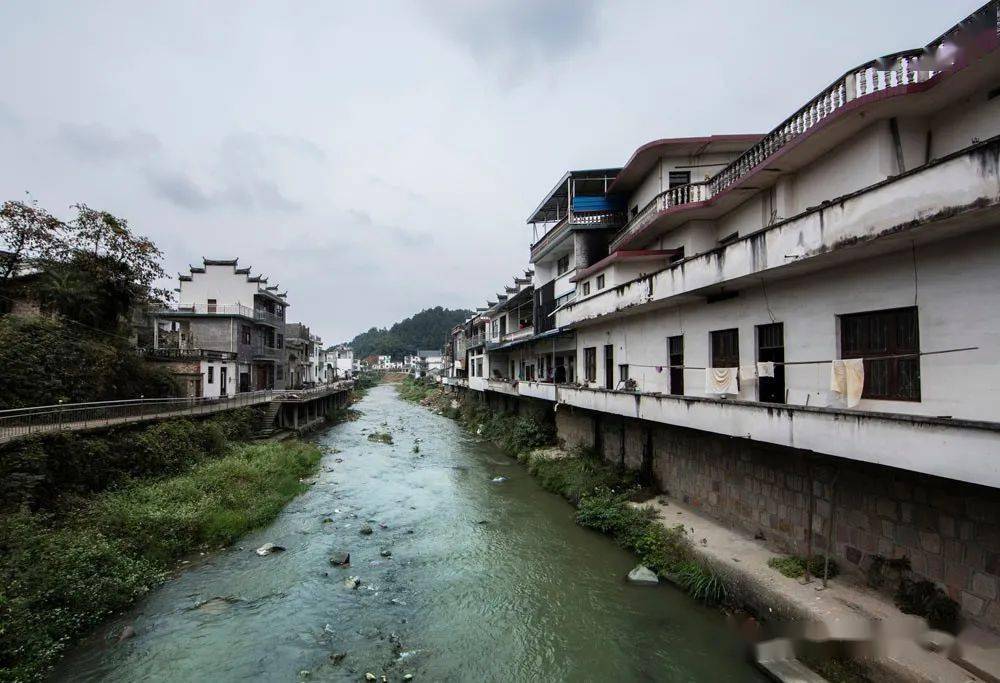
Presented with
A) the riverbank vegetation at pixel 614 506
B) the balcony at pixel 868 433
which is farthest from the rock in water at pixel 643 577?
the balcony at pixel 868 433

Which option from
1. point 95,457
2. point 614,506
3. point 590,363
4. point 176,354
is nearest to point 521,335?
point 590,363

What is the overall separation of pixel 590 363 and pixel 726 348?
372 inches

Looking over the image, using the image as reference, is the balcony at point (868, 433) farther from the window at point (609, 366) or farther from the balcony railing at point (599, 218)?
the balcony railing at point (599, 218)

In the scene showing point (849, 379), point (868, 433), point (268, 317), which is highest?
point (268, 317)

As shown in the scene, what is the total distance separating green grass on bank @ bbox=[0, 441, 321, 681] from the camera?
842 centimetres

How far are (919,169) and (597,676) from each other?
1010 cm

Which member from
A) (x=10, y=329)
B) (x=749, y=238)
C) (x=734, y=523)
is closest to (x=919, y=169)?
(x=749, y=238)

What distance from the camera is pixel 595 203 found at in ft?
79.9

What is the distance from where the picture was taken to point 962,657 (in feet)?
22.9

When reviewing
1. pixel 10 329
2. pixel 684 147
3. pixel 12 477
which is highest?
pixel 684 147

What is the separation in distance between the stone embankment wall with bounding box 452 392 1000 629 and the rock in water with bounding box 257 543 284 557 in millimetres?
12783

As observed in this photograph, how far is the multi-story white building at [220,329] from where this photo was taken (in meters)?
31.6

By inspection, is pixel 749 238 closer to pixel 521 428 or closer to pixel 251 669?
pixel 251 669

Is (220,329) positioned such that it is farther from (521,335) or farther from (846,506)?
(846,506)
